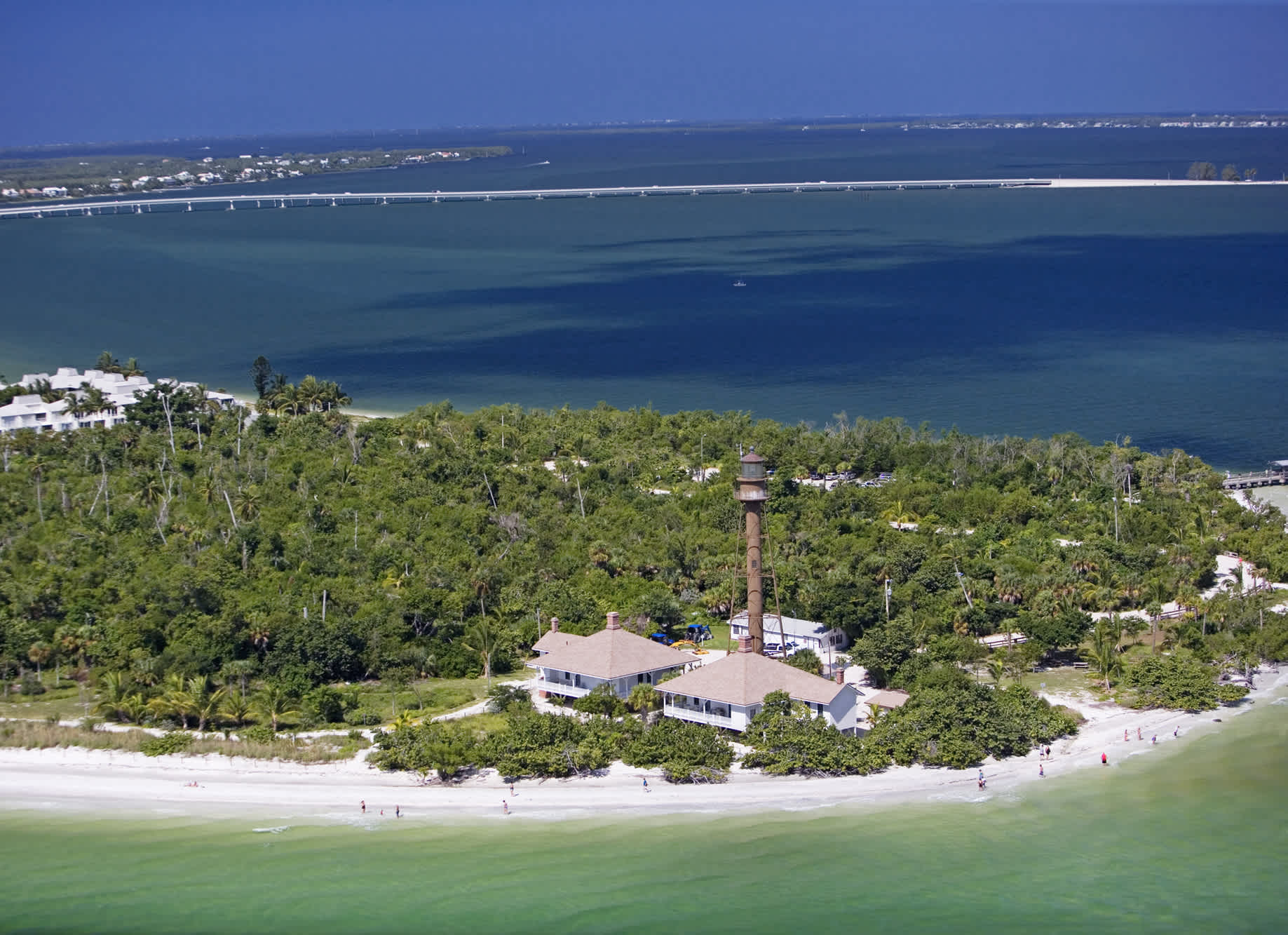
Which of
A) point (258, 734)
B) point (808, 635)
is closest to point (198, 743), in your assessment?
point (258, 734)

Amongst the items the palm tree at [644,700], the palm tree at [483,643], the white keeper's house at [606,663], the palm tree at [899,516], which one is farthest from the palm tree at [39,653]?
the palm tree at [899,516]

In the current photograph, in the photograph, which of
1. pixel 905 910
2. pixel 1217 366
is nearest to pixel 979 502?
pixel 905 910

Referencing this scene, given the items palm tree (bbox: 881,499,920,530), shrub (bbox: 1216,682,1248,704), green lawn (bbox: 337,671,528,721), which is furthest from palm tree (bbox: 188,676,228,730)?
shrub (bbox: 1216,682,1248,704)

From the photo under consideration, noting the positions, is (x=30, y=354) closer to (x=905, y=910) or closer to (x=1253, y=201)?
(x=905, y=910)

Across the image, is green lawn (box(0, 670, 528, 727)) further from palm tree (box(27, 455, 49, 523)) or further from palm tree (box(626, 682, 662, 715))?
palm tree (box(27, 455, 49, 523))

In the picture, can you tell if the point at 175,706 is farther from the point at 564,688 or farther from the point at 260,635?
the point at 564,688

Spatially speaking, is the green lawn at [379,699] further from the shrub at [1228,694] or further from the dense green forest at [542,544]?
the shrub at [1228,694]
